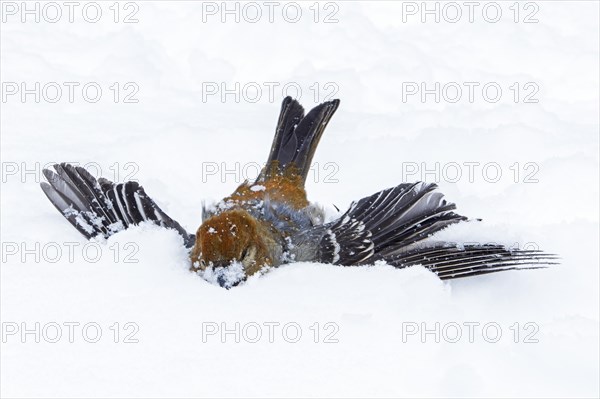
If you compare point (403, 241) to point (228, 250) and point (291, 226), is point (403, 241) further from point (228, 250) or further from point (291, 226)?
point (228, 250)

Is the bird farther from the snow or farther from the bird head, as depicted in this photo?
the snow

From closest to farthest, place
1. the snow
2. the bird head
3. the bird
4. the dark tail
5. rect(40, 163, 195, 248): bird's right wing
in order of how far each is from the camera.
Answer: the snow, the bird head, the bird, rect(40, 163, 195, 248): bird's right wing, the dark tail

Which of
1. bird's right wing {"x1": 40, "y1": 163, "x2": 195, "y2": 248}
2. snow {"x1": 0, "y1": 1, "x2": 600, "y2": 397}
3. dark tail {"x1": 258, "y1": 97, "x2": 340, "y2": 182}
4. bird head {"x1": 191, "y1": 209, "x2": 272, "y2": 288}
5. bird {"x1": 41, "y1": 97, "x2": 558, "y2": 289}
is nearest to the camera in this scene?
snow {"x1": 0, "y1": 1, "x2": 600, "y2": 397}

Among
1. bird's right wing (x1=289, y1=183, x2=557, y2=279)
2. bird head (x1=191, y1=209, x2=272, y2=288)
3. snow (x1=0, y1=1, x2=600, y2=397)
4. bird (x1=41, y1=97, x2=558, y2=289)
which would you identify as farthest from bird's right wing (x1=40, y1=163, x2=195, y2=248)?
bird's right wing (x1=289, y1=183, x2=557, y2=279)

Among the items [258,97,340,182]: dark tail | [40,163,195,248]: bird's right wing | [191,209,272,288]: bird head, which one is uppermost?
[258,97,340,182]: dark tail

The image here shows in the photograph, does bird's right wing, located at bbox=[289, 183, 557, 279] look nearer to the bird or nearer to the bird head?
the bird

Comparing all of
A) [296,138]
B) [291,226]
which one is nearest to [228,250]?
Result: [291,226]

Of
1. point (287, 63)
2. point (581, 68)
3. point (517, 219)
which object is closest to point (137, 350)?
point (517, 219)

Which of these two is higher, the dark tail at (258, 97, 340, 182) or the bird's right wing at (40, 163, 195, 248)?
the dark tail at (258, 97, 340, 182)

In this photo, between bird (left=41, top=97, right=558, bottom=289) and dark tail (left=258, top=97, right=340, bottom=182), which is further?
dark tail (left=258, top=97, right=340, bottom=182)

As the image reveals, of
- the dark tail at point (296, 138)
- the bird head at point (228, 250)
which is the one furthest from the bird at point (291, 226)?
the dark tail at point (296, 138)
